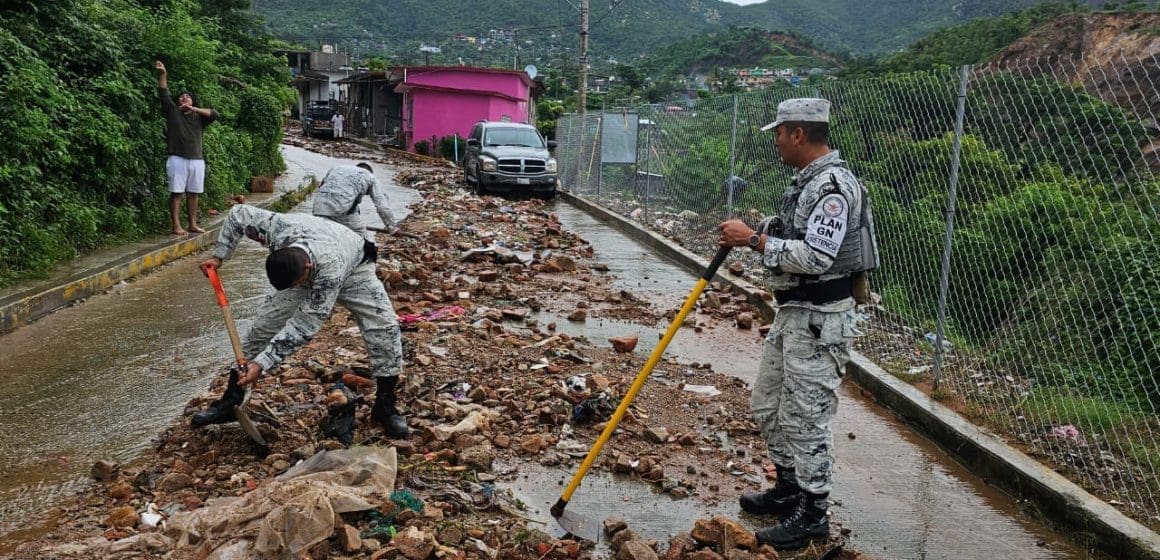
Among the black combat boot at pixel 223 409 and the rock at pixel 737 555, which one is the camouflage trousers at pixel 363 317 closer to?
the black combat boot at pixel 223 409

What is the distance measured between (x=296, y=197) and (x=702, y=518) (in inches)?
524

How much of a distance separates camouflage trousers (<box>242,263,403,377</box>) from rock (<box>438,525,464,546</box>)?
137cm

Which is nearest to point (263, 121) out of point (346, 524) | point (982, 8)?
point (346, 524)

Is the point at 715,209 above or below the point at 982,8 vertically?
below

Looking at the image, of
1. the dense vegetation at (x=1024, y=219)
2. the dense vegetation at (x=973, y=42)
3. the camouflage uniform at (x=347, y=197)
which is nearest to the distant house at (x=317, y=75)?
the dense vegetation at (x=973, y=42)

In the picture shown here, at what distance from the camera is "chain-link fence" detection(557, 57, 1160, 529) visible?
15.2ft

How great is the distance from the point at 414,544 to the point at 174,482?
1.43 metres

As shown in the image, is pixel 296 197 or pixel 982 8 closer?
pixel 296 197

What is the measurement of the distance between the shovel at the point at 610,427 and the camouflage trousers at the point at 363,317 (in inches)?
53.7

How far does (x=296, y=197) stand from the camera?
1580cm

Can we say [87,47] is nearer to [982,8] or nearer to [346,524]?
[346,524]

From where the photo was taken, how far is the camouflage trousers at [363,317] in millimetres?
4598

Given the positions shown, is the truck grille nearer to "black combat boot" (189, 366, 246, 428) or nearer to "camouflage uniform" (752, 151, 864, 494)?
"black combat boot" (189, 366, 246, 428)

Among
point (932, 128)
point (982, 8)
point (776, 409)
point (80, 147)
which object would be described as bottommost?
point (776, 409)
